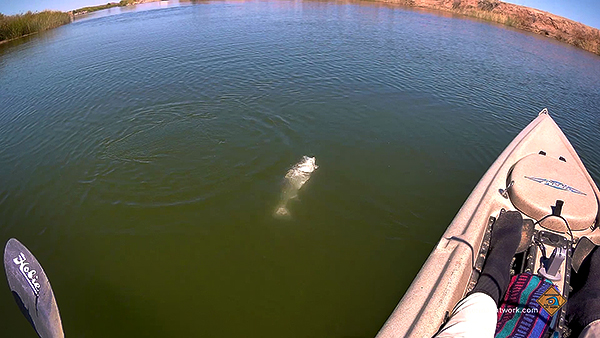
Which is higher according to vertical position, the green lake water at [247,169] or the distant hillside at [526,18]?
the distant hillside at [526,18]

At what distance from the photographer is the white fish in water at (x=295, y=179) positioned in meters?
8.23

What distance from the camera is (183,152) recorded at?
398 inches

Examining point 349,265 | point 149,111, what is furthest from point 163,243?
point 149,111

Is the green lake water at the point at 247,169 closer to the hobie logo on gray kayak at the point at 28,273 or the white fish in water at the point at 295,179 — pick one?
the white fish in water at the point at 295,179

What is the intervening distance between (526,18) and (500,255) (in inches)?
1611

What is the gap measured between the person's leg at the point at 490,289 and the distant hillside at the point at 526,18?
2971 centimetres

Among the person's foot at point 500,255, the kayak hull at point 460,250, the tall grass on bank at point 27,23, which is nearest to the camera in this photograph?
the kayak hull at point 460,250

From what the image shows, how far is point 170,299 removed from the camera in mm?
6117

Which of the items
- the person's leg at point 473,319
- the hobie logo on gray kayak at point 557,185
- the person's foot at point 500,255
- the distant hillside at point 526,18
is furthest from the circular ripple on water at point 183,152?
the distant hillside at point 526,18

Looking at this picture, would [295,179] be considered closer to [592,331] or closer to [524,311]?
[524,311]

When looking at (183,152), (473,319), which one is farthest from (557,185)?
(183,152)

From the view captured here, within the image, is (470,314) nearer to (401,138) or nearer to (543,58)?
(401,138)

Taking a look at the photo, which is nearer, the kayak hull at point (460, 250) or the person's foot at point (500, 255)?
the kayak hull at point (460, 250)

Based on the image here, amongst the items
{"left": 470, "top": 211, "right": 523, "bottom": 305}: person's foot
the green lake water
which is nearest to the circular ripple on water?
the green lake water
